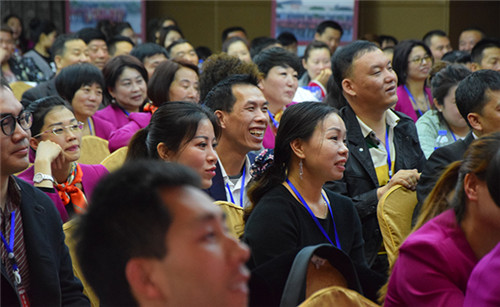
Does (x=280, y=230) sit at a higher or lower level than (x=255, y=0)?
lower

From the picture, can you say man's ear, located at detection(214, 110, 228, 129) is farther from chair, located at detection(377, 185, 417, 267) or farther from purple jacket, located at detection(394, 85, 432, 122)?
purple jacket, located at detection(394, 85, 432, 122)

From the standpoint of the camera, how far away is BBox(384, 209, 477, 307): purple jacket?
5.86ft

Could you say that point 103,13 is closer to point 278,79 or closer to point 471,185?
point 278,79

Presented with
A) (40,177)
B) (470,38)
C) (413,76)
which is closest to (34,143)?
(40,177)

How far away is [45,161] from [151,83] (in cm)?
171

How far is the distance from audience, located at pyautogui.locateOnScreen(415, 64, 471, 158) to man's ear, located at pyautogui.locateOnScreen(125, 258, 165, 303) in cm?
313

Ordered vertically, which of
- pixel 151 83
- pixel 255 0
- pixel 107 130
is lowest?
pixel 107 130

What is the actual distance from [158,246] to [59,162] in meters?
2.02

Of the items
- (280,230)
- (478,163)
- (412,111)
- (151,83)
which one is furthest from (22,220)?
(412,111)

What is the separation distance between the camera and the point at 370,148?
333cm

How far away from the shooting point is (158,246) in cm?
113

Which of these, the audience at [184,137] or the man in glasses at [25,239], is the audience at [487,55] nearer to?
the audience at [184,137]

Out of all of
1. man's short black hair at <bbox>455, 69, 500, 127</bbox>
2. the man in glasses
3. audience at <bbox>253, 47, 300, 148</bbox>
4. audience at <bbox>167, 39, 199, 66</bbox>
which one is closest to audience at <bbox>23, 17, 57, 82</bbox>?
audience at <bbox>167, 39, 199, 66</bbox>

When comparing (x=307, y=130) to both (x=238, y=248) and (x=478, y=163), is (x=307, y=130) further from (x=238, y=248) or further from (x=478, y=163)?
(x=238, y=248)
